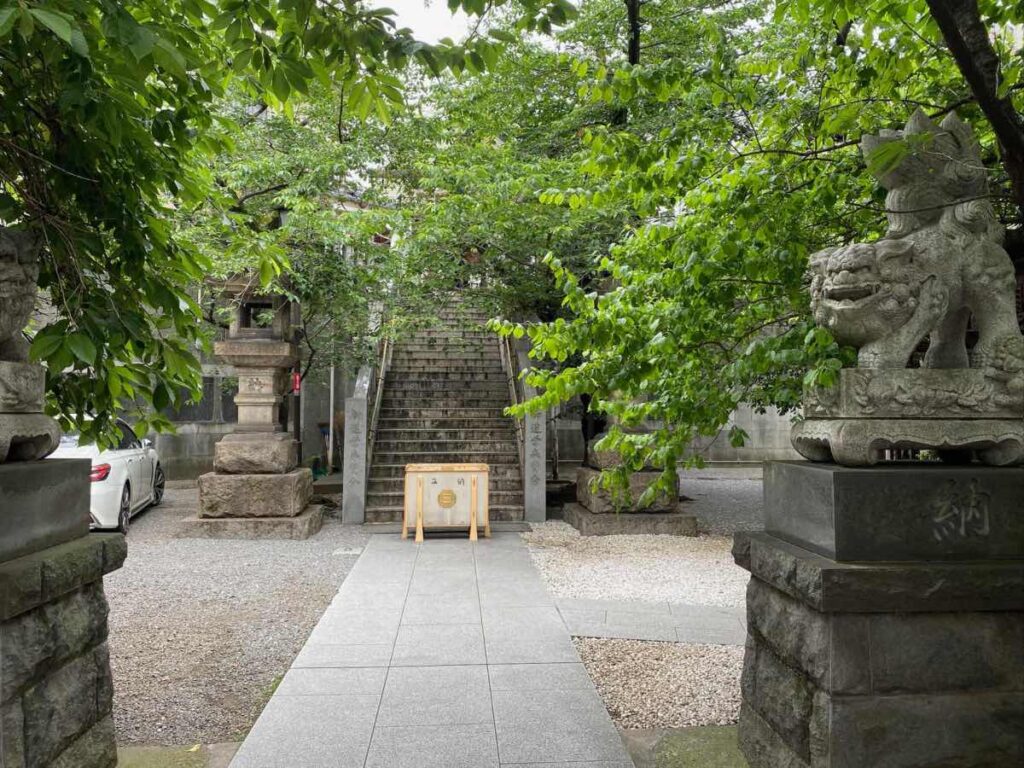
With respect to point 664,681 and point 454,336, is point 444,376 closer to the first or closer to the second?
point 454,336

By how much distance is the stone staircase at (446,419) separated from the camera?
11398 mm

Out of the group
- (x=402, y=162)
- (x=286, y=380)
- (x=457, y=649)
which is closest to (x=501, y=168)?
(x=402, y=162)

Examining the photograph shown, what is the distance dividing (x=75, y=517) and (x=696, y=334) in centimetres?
337

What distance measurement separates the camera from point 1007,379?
292cm

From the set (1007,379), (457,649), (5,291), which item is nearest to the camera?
(5,291)

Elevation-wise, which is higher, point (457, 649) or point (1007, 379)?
point (1007, 379)

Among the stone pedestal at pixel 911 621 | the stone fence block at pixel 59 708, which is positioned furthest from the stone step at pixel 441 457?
the stone pedestal at pixel 911 621

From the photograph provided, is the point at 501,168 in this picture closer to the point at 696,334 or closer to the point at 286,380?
the point at 286,380

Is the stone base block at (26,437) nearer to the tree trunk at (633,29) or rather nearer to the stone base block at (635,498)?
the stone base block at (635,498)

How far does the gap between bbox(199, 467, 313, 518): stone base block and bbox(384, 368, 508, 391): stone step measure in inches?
177

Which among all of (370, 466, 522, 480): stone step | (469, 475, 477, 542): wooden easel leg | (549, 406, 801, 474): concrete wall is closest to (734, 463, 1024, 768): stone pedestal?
(469, 475, 477, 542): wooden easel leg

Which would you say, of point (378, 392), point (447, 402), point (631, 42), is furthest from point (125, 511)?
point (631, 42)

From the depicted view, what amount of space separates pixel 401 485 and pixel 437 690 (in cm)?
713

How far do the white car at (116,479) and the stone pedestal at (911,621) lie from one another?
8.46 m
